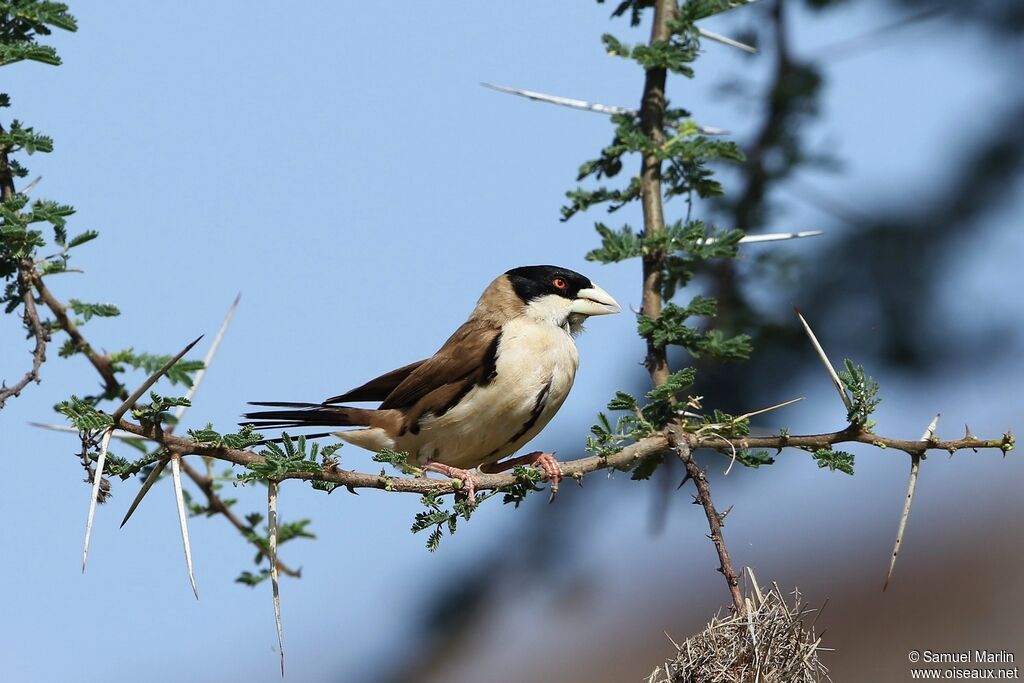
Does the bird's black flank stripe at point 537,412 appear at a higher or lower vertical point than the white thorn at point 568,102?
lower

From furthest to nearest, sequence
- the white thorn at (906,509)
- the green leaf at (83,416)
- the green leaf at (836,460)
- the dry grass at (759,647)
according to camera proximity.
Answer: the green leaf at (836,460) → the dry grass at (759,647) → the white thorn at (906,509) → the green leaf at (83,416)

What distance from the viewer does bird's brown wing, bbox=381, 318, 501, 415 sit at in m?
5.78

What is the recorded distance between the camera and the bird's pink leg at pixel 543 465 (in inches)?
192

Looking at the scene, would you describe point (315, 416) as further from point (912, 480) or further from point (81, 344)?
point (912, 480)

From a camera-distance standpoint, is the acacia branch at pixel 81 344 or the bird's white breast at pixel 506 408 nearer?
the acacia branch at pixel 81 344

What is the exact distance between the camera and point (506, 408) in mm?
5711

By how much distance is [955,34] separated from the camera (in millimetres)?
8719

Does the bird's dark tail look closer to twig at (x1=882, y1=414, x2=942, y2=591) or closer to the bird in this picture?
the bird

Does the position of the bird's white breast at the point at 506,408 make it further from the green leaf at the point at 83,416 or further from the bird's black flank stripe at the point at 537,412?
the green leaf at the point at 83,416

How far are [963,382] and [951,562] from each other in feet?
10.8

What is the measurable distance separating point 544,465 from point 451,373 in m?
0.82

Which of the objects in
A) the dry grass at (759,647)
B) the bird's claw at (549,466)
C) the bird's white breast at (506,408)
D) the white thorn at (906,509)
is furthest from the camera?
the bird's white breast at (506,408)

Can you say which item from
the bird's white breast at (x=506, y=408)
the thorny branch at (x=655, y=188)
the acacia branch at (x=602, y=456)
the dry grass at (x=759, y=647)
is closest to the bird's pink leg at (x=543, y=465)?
the bird's white breast at (x=506, y=408)

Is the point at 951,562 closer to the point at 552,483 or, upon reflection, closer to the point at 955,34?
the point at 955,34
